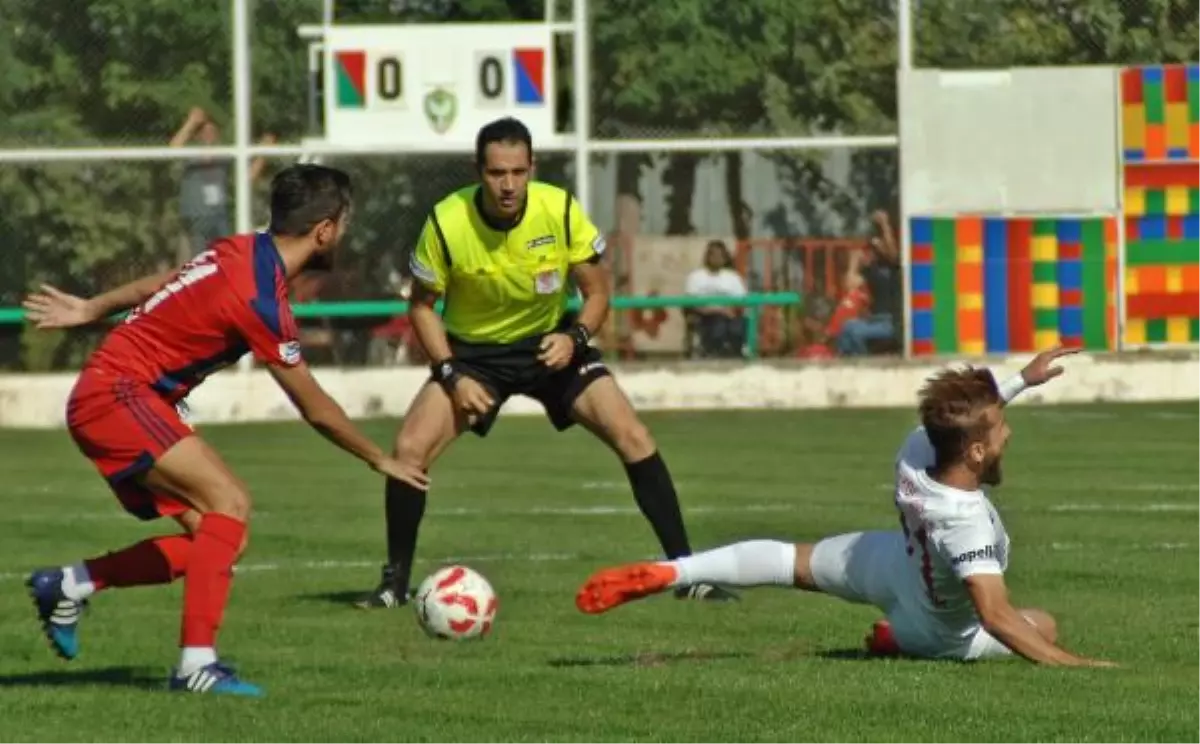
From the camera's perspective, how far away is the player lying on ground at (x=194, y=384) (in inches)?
372

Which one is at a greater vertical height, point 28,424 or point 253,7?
point 253,7

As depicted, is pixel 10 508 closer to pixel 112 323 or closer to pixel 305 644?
pixel 305 644

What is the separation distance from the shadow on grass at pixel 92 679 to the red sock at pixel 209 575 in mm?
313

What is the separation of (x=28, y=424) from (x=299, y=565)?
12.6m

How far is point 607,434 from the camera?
41.8 feet

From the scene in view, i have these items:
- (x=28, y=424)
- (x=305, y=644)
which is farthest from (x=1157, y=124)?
(x=305, y=644)

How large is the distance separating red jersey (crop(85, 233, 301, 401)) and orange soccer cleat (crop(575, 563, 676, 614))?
117cm

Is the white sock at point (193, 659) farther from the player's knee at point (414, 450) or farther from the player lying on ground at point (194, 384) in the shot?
the player's knee at point (414, 450)

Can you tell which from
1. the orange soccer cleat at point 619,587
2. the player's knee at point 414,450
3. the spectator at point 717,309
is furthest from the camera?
the spectator at point 717,309

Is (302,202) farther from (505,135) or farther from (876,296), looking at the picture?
(876,296)

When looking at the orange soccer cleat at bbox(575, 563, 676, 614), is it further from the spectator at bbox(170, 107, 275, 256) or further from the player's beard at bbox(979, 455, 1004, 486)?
the spectator at bbox(170, 107, 275, 256)

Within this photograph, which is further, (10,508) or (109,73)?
(109,73)

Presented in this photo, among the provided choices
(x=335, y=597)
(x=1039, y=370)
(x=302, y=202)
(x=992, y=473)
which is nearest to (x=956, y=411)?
(x=992, y=473)

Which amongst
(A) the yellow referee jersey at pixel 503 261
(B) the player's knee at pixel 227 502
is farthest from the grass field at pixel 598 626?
(A) the yellow referee jersey at pixel 503 261
